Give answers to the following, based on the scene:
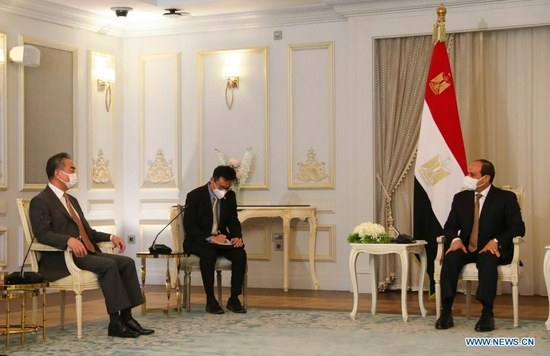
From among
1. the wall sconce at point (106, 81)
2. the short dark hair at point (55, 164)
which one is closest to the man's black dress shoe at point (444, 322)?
the short dark hair at point (55, 164)

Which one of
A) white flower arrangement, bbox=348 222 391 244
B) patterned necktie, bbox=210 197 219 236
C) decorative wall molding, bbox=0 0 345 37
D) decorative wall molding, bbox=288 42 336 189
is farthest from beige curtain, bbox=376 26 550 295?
patterned necktie, bbox=210 197 219 236

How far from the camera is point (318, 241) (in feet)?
28.8

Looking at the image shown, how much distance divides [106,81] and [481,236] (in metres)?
4.87

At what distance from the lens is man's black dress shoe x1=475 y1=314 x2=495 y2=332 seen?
5746 mm

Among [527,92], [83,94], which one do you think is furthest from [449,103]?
[83,94]

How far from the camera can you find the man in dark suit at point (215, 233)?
269 inches

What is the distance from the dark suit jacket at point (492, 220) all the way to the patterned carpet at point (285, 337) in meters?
0.61

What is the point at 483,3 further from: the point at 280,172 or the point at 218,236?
the point at 218,236

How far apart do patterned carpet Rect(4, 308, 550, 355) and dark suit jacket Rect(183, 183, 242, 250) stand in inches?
27.3

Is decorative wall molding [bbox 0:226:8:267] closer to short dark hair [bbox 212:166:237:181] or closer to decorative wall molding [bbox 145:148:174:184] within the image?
decorative wall molding [bbox 145:148:174:184]

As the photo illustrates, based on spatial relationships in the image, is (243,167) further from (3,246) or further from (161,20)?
(3,246)

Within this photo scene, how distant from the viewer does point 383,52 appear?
8.53m

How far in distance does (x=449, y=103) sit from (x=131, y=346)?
3.62 m

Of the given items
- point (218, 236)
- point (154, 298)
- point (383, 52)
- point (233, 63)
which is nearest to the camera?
point (218, 236)
